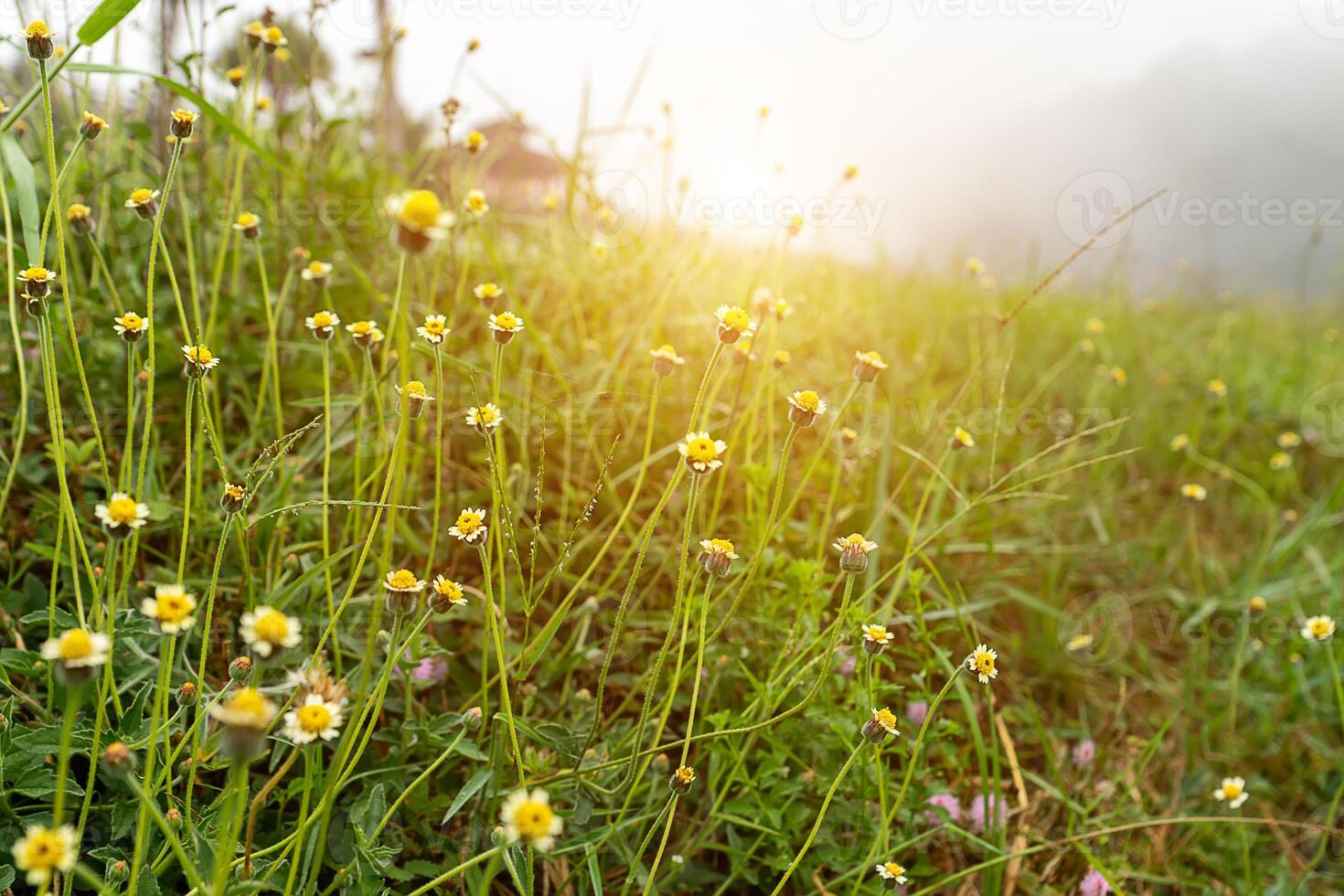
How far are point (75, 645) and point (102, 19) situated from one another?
1.10 m

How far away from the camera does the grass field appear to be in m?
0.89

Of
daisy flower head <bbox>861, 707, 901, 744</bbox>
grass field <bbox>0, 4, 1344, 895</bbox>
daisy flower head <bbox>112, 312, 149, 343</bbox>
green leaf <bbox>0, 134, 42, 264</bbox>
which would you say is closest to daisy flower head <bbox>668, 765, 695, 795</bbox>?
grass field <bbox>0, 4, 1344, 895</bbox>

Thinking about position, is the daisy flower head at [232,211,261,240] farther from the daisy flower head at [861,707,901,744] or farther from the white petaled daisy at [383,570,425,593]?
the daisy flower head at [861,707,901,744]

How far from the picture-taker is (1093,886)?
1.28 m

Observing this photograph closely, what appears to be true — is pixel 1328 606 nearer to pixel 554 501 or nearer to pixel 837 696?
pixel 837 696

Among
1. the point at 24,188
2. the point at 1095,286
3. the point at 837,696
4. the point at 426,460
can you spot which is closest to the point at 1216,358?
the point at 1095,286

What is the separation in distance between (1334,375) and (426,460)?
12.0ft

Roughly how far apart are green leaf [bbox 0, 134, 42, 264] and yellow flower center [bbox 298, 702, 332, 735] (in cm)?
88

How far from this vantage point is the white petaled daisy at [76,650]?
596 millimetres

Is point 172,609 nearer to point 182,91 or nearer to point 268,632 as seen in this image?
point 268,632

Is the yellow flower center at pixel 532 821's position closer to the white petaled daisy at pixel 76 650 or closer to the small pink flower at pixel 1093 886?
the white petaled daisy at pixel 76 650

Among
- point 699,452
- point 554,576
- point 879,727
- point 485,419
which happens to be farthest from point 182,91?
point 879,727

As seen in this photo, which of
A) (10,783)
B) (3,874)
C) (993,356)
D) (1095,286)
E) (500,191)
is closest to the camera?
(3,874)

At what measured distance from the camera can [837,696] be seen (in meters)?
1.27
